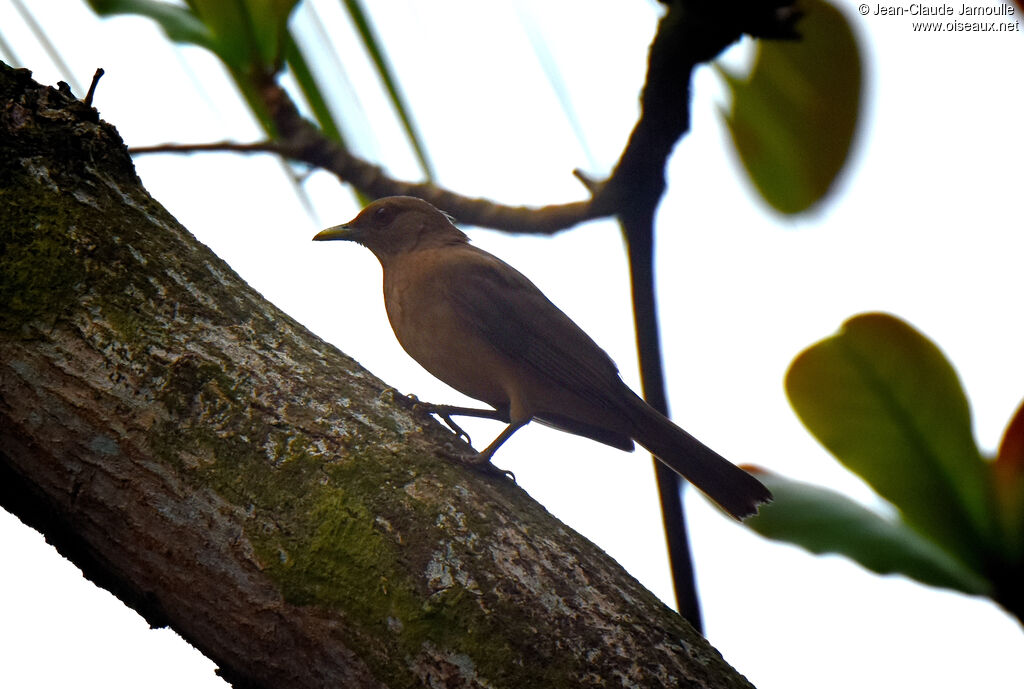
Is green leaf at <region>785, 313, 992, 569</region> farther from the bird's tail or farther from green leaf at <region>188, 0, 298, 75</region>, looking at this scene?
green leaf at <region>188, 0, 298, 75</region>

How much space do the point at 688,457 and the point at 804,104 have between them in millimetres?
1388

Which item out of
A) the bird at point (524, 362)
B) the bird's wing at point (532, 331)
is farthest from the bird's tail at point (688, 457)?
the bird's wing at point (532, 331)

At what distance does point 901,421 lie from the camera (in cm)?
255

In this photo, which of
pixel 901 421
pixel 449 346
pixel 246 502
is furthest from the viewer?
pixel 449 346

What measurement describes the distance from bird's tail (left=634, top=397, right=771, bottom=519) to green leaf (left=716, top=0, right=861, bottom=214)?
990 mm

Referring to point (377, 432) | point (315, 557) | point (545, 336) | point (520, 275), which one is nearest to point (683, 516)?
point (377, 432)

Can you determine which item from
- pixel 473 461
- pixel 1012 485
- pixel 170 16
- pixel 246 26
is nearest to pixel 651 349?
pixel 473 461

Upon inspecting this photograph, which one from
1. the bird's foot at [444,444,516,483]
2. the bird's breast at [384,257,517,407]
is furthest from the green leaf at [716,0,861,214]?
the bird's foot at [444,444,516,483]

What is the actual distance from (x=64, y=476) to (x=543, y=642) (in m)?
1.06

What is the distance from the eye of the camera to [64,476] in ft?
6.39

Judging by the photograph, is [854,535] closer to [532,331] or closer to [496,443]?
[496,443]

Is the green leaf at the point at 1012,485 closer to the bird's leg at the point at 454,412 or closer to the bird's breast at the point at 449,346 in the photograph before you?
the bird's leg at the point at 454,412

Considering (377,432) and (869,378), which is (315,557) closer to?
(377,432)

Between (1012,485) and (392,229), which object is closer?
(1012,485)
